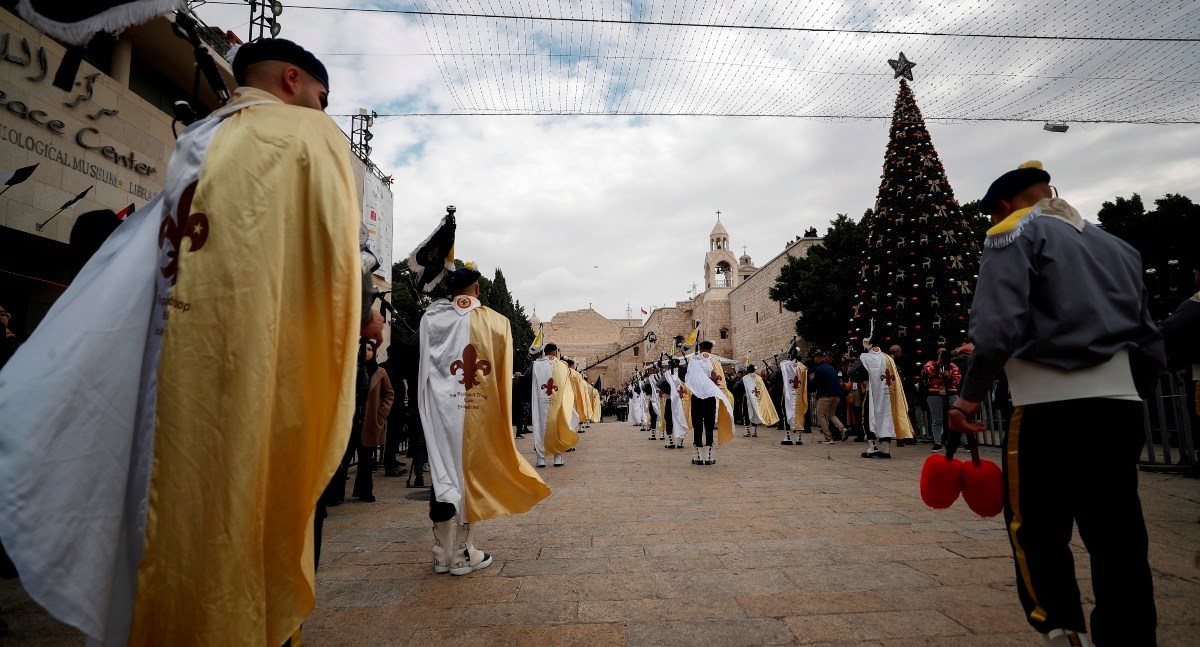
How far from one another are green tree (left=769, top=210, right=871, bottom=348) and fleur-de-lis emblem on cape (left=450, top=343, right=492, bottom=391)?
24863 millimetres

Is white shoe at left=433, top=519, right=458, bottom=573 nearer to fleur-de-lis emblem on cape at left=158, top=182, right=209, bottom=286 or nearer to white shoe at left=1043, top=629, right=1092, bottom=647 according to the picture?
fleur-de-lis emblem on cape at left=158, top=182, right=209, bottom=286

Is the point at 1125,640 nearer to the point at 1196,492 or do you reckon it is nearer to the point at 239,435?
the point at 239,435

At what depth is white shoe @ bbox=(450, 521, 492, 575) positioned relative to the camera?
12.3ft

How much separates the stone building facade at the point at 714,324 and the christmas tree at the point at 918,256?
4.90m

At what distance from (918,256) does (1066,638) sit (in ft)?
48.8

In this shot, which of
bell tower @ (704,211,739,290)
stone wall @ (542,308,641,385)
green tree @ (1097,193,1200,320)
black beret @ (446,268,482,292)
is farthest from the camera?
stone wall @ (542,308,641,385)

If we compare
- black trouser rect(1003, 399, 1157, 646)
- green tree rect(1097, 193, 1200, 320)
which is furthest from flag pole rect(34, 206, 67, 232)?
green tree rect(1097, 193, 1200, 320)

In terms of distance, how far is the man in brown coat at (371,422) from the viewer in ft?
22.5

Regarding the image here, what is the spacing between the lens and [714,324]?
166 feet

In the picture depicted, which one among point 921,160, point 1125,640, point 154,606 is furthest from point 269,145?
point 921,160

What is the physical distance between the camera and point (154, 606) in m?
1.47

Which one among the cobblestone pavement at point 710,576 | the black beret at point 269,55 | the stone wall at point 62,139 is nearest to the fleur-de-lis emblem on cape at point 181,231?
the black beret at point 269,55

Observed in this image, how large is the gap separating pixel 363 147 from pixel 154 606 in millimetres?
17658

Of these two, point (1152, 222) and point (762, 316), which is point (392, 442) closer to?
point (1152, 222)
